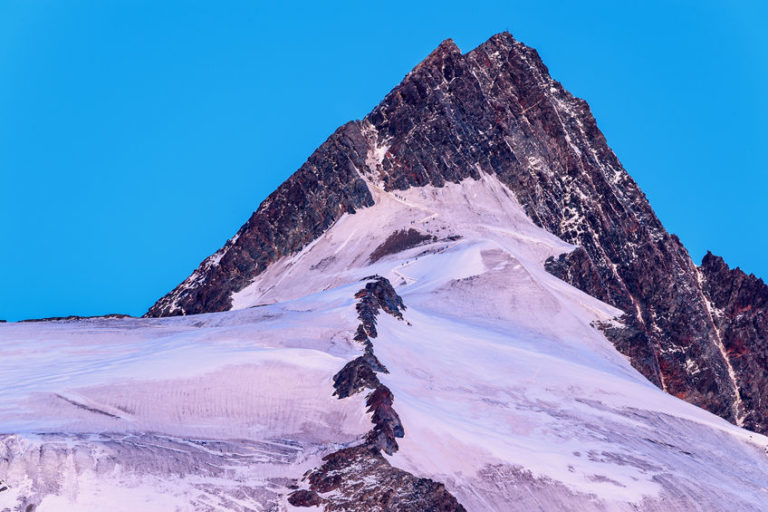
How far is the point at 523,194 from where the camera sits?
13375 cm

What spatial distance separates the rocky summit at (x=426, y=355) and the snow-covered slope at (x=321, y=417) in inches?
5.5

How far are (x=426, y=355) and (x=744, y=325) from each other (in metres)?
71.6

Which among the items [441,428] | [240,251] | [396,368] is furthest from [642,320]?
[441,428]

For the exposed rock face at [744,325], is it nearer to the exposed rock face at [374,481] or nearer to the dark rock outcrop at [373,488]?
the exposed rock face at [374,481]

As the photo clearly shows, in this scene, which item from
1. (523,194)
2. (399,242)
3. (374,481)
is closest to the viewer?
(374,481)

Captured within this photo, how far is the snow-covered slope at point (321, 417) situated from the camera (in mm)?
45812

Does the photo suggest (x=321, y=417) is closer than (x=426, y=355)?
Yes

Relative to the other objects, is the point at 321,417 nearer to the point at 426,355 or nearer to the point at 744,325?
the point at 426,355

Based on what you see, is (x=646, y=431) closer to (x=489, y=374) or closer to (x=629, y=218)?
(x=489, y=374)

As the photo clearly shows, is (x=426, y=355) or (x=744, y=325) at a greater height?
(x=744, y=325)

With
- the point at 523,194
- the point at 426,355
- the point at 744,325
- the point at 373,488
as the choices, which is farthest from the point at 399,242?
the point at 373,488

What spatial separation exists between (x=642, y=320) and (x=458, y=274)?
104 feet

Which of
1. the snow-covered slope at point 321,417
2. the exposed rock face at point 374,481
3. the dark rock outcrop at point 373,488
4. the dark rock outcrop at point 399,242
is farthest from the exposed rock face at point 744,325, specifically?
the dark rock outcrop at point 373,488

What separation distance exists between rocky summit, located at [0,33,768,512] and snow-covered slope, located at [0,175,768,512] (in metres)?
0.14
